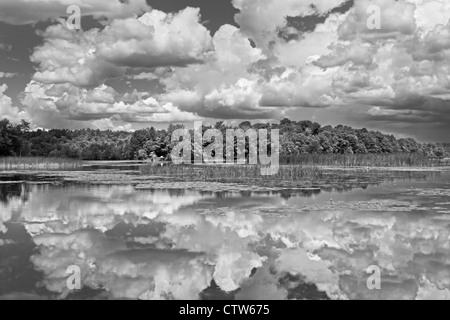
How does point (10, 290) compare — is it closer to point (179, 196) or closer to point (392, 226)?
point (392, 226)

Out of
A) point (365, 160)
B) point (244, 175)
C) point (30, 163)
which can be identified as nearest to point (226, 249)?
point (244, 175)

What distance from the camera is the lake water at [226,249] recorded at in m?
6.69

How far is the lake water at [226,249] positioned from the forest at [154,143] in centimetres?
4972

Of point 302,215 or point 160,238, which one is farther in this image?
point 302,215

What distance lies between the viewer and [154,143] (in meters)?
74.2

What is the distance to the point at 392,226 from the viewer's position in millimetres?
11070

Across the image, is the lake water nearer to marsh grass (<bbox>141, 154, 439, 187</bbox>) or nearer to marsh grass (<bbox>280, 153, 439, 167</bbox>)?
marsh grass (<bbox>141, 154, 439, 187</bbox>)

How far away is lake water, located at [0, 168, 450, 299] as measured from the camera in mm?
6691

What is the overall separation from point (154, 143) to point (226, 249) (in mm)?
66424

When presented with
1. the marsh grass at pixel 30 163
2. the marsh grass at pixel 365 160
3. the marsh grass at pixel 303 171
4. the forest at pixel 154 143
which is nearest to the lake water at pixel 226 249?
the marsh grass at pixel 303 171

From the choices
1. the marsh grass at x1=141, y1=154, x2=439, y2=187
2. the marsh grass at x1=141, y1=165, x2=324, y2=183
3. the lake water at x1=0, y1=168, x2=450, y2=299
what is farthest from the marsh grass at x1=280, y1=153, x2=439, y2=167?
the lake water at x1=0, y1=168, x2=450, y2=299

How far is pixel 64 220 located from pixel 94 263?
450 cm
